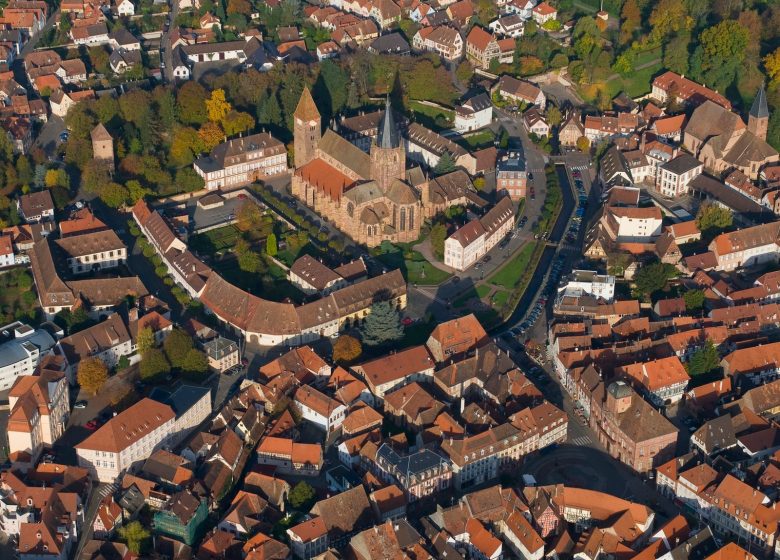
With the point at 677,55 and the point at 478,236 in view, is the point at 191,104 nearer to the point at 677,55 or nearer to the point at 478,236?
the point at 478,236

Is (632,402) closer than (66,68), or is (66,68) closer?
(632,402)

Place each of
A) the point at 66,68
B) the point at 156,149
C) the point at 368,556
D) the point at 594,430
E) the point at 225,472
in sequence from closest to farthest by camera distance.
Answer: the point at 368,556 → the point at 225,472 → the point at 594,430 → the point at 156,149 → the point at 66,68

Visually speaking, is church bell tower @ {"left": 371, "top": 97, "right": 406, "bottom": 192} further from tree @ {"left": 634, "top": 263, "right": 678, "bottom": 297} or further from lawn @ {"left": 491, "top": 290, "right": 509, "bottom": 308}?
tree @ {"left": 634, "top": 263, "right": 678, "bottom": 297}

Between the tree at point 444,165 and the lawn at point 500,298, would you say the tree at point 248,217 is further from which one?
the lawn at point 500,298

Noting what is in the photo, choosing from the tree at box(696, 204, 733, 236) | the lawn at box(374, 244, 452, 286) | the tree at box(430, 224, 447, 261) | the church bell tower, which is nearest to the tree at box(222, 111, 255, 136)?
the church bell tower

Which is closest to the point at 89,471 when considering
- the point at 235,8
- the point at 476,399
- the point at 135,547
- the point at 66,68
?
the point at 135,547

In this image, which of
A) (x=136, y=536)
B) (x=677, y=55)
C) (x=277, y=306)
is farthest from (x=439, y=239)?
(x=677, y=55)

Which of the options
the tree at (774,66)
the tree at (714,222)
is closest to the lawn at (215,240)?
the tree at (714,222)

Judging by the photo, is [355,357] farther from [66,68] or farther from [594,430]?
[66,68]
